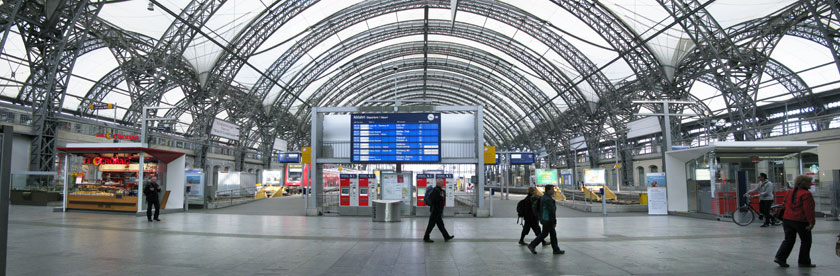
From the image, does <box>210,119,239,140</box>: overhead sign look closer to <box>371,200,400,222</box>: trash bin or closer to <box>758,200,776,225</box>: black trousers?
<box>371,200,400,222</box>: trash bin

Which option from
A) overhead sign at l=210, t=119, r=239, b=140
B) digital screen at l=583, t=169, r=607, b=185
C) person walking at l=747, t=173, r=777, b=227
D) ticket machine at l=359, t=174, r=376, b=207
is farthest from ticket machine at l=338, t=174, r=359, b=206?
digital screen at l=583, t=169, r=607, b=185

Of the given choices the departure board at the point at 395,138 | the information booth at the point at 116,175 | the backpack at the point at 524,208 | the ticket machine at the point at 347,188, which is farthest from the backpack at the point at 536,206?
the information booth at the point at 116,175

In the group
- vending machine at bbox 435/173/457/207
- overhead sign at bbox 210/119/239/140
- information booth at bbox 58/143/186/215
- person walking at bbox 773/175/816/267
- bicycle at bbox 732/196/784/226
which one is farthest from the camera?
overhead sign at bbox 210/119/239/140

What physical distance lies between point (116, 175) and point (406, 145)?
12.0 m

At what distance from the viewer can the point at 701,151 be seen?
15.5 metres

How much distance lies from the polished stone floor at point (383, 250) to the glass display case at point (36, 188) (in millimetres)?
10290

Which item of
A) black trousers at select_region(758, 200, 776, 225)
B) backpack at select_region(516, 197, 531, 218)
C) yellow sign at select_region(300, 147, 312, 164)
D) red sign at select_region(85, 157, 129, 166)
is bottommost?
black trousers at select_region(758, 200, 776, 225)

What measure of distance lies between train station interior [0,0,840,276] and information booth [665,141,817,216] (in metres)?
0.07

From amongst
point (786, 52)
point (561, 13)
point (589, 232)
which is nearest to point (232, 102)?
point (561, 13)

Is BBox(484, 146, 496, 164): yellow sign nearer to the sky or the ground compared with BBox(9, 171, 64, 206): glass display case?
nearer to the sky

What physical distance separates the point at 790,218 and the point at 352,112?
14.8 metres

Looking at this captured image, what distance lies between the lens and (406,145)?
17.5m

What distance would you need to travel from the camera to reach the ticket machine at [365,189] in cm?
1831

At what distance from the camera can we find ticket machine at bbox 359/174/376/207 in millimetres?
18312
